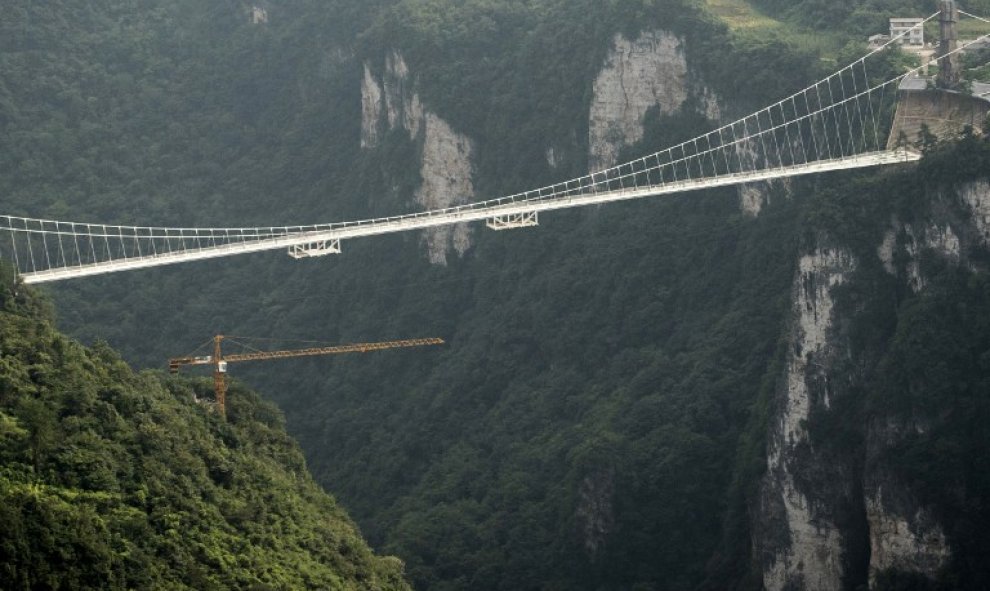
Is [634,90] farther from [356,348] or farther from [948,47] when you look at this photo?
[948,47]

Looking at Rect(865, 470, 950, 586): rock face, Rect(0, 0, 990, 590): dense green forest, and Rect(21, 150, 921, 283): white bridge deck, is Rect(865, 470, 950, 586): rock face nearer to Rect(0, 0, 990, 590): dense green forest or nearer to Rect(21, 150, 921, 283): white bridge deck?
Rect(0, 0, 990, 590): dense green forest

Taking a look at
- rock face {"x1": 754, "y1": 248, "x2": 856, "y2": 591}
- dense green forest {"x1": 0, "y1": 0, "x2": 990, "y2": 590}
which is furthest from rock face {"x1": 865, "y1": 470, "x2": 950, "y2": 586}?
rock face {"x1": 754, "y1": 248, "x2": 856, "y2": 591}

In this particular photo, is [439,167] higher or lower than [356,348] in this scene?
higher

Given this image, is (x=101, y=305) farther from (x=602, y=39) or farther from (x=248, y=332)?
(x=602, y=39)

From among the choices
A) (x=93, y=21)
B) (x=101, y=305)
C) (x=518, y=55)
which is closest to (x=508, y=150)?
(x=518, y=55)

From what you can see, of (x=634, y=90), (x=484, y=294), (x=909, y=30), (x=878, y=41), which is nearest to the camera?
(x=909, y=30)

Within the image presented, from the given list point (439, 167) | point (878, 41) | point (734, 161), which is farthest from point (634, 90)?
point (878, 41)

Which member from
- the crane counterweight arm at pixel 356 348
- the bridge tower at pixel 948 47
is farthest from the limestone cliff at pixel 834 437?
the crane counterweight arm at pixel 356 348
